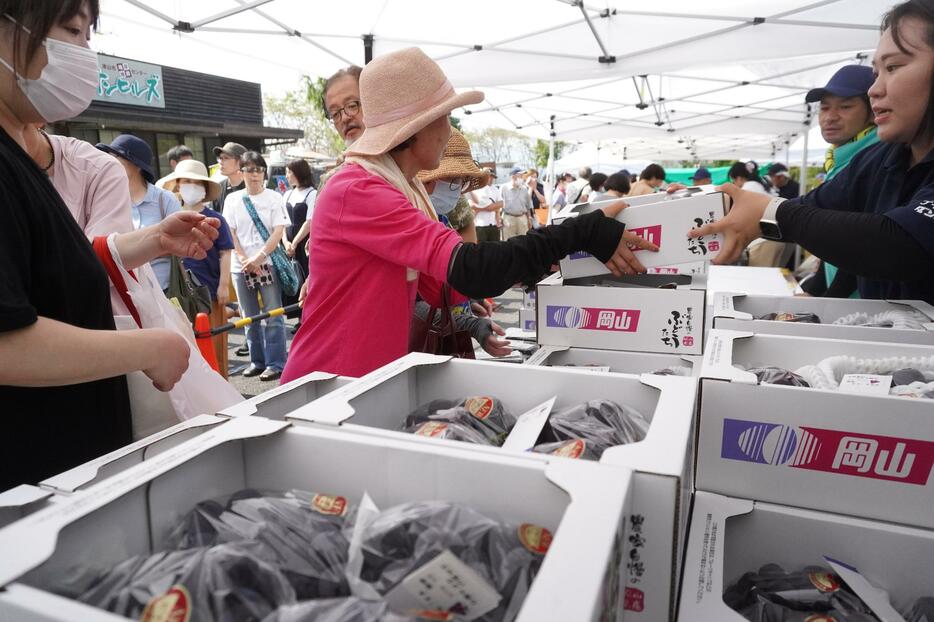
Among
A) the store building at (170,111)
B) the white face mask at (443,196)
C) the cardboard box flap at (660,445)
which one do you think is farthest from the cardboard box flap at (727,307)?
the store building at (170,111)

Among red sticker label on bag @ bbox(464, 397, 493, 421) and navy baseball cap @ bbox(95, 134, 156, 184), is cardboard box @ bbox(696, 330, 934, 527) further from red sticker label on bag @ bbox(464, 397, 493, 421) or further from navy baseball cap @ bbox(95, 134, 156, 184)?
navy baseball cap @ bbox(95, 134, 156, 184)

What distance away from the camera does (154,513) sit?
0.76 m

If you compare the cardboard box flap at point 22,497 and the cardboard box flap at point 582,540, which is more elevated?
the cardboard box flap at point 582,540

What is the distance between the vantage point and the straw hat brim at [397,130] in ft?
5.03

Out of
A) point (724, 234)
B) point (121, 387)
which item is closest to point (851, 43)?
point (724, 234)

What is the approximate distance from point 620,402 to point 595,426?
0.15 m

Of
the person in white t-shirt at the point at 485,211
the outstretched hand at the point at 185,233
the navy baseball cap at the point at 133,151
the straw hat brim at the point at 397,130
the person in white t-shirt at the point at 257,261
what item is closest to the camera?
the outstretched hand at the point at 185,233

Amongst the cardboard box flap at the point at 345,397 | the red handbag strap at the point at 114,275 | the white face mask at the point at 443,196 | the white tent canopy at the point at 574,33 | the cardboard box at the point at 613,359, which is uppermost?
the white tent canopy at the point at 574,33

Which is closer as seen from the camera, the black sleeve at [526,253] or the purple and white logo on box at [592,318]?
the black sleeve at [526,253]

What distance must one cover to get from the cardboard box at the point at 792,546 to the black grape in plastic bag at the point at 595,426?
30 cm

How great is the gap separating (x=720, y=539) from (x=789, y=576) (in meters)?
0.15

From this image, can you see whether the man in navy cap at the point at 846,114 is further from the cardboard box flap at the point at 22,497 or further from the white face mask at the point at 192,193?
the white face mask at the point at 192,193

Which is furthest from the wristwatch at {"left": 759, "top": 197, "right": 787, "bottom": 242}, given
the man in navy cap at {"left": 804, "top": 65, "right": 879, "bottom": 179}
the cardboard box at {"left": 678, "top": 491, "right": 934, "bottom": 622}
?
the man in navy cap at {"left": 804, "top": 65, "right": 879, "bottom": 179}

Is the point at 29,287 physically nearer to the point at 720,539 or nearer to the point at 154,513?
A: the point at 154,513
